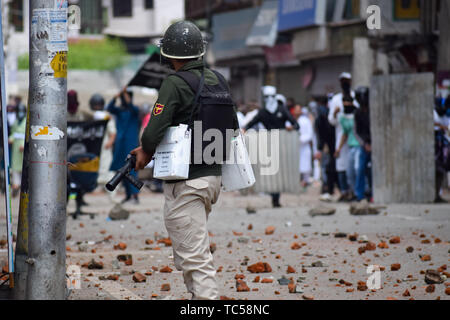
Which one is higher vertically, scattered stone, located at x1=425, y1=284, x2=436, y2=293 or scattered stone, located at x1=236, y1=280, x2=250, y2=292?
scattered stone, located at x1=425, y1=284, x2=436, y2=293

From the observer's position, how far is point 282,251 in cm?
915

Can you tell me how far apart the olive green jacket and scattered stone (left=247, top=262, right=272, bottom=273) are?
2.19 meters

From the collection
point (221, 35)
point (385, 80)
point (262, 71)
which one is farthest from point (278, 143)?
point (221, 35)

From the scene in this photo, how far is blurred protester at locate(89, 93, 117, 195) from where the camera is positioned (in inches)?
590

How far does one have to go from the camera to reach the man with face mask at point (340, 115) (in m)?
15.5

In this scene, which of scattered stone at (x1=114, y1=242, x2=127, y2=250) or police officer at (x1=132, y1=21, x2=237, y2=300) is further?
scattered stone at (x1=114, y1=242, x2=127, y2=250)

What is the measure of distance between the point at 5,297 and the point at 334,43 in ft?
83.6

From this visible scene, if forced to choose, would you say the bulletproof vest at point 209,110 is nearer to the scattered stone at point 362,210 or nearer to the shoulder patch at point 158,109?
the shoulder patch at point 158,109

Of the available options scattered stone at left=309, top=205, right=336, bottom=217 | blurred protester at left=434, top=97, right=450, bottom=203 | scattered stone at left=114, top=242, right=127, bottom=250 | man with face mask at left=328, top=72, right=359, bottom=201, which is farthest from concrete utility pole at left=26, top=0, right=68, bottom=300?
man with face mask at left=328, top=72, right=359, bottom=201

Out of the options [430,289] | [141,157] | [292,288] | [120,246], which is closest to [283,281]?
[292,288]

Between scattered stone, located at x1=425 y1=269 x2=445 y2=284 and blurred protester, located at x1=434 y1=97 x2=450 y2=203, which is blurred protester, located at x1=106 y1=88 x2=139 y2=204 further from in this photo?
scattered stone, located at x1=425 y1=269 x2=445 y2=284

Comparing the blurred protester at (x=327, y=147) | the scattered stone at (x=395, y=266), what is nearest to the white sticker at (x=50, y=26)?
the scattered stone at (x=395, y=266)

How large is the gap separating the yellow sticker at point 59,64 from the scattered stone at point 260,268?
2.56m

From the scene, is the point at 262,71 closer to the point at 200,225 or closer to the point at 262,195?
the point at 262,195
